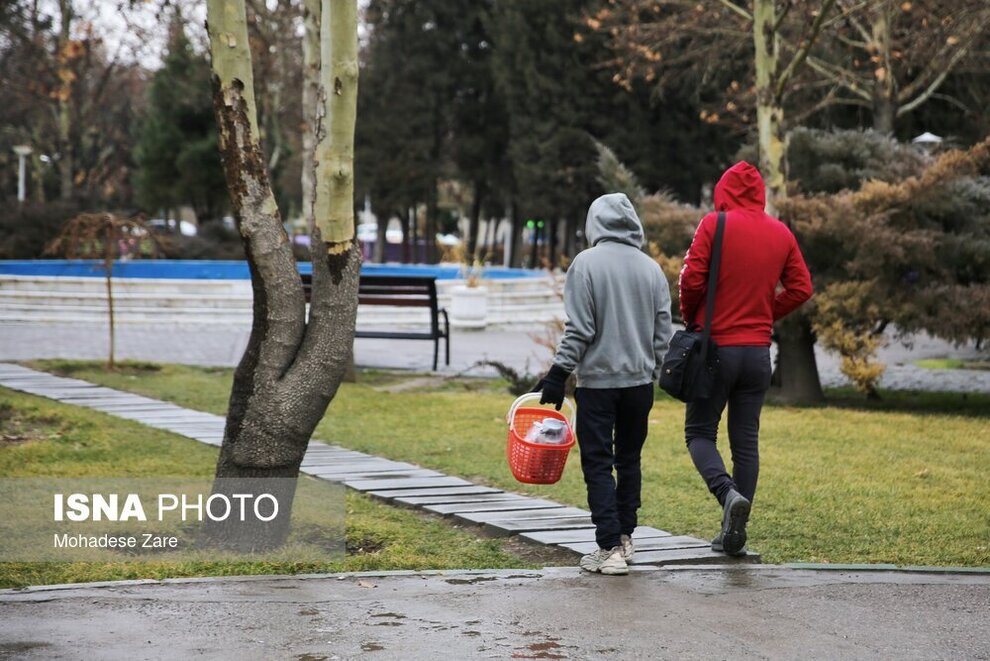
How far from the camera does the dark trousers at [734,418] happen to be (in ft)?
21.8

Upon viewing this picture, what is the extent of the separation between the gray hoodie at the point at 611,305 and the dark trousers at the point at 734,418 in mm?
474

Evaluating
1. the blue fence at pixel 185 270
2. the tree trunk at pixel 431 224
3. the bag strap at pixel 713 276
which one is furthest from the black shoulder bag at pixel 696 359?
the tree trunk at pixel 431 224

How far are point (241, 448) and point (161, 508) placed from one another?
0.97m

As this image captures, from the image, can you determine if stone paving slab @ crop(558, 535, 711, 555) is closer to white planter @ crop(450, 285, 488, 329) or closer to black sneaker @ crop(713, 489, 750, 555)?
black sneaker @ crop(713, 489, 750, 555)

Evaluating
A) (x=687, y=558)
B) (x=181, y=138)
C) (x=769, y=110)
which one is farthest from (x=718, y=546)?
(x=181, y=138)

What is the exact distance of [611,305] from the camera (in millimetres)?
6289

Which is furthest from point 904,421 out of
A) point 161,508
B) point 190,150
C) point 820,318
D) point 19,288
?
point 190,150

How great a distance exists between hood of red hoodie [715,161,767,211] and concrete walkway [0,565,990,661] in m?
1.75

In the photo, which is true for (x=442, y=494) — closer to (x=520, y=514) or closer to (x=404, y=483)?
(x=404, y=483)

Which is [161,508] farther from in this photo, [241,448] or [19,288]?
[19,288]

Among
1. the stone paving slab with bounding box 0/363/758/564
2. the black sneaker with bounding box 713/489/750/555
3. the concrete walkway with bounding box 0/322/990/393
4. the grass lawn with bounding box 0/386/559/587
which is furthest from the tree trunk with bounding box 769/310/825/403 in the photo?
the black sneaker with bounding box 713/489/750/555

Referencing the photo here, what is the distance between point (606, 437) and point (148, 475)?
3.37m

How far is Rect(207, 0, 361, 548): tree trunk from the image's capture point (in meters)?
6.70

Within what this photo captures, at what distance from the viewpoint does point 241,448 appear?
6781 mm
